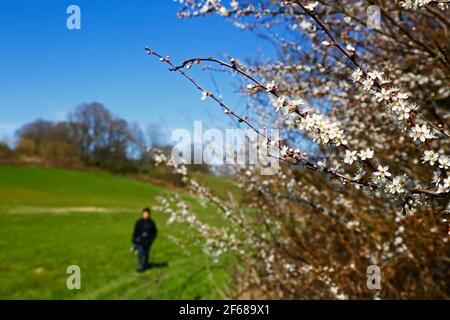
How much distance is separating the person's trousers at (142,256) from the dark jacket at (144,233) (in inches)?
5.7

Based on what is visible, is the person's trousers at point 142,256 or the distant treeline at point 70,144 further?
the distant treeline at point 70,144

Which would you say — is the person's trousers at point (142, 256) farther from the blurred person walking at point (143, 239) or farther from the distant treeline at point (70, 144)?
the distant treeline at point (70, 144)

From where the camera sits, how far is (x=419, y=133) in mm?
1715

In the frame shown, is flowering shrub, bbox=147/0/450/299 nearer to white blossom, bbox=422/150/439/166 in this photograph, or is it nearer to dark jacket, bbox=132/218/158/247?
white blossom, bbox=422/150/439/166

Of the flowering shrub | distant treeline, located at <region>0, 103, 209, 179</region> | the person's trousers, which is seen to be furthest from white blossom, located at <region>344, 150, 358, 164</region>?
distant treeline, located at <region>0, 103, 209, 179</region>

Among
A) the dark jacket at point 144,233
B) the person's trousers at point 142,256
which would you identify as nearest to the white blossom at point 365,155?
the dark jacket at point 144,233

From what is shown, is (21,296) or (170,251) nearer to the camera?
(21,296)

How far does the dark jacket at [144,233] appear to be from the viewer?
1248cm

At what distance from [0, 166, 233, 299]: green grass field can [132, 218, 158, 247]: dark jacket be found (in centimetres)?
56

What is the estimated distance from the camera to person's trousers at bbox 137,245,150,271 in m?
12.6

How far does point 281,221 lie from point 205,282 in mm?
3788

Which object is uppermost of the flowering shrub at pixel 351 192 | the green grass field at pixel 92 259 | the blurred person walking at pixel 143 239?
the flowering shrub at pixel 351 192
